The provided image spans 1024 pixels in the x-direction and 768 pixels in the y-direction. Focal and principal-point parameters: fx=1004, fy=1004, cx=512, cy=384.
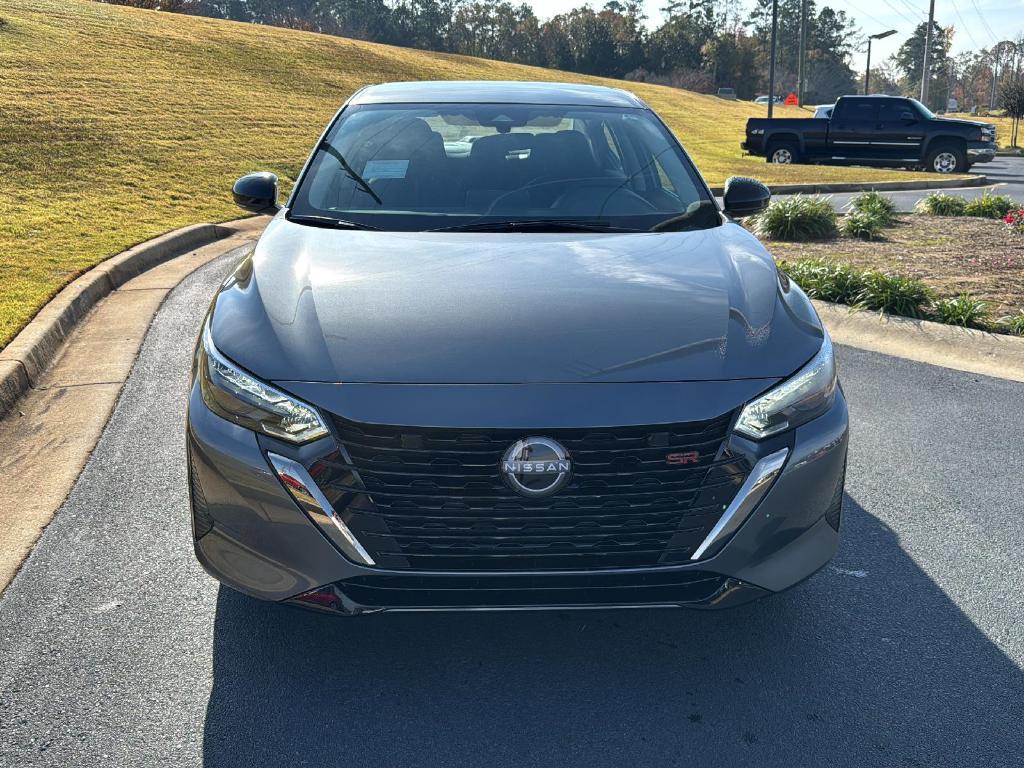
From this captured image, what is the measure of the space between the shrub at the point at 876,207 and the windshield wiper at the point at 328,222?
29.5 ft

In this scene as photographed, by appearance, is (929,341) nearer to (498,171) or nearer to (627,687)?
(498,171)

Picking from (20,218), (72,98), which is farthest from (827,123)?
(20,218)

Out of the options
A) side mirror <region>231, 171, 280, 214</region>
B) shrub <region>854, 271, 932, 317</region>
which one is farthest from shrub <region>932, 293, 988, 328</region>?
side mirror <region>231, 171, 280, 214</region>

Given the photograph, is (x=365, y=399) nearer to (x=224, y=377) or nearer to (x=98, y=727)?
(x=224, y=377)

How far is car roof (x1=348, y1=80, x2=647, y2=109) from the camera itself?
15.8ft

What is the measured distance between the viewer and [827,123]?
2472 centimetres

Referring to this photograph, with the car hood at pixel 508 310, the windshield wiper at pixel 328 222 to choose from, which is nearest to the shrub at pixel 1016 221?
the car hood at pixel 508 310

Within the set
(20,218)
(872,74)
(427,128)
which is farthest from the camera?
(872,74)

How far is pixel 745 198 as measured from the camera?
15.1 ft

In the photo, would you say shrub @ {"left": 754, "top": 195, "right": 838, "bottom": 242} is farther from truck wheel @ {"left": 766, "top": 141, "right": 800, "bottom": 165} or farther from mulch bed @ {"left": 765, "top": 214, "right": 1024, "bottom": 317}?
truck wheel @ {"left": 766, "top": 141, "right": 800, "bottom": 165}

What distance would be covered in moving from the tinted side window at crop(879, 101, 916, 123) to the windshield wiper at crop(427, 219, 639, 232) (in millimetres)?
22986

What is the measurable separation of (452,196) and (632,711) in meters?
2.19

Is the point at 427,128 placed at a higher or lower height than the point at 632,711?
higher

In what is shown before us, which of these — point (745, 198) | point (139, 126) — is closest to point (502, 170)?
point (745, 198)
